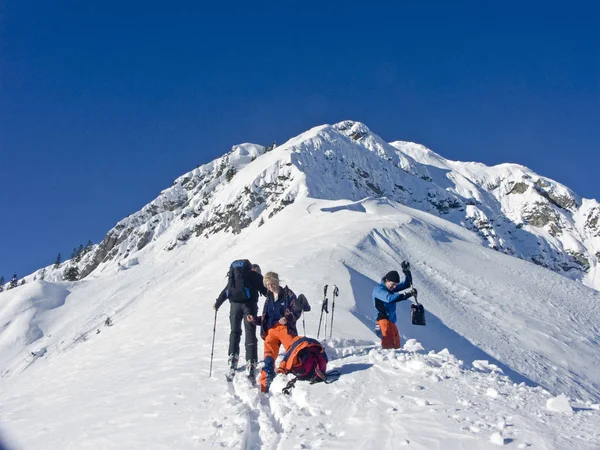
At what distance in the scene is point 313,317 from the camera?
14641 mm

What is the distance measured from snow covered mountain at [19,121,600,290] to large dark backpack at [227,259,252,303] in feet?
149

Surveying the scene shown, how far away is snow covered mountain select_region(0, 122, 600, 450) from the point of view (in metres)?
5.82

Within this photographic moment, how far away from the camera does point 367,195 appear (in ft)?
307

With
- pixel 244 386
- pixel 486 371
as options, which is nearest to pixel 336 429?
pixel 244 386

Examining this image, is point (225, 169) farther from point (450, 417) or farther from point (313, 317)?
point (450, 417)

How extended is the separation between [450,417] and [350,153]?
100639mm

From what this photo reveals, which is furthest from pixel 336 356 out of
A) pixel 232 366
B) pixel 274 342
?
pixel 232 366

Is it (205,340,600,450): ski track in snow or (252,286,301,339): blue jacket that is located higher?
(252,286,301,339): blue jacket

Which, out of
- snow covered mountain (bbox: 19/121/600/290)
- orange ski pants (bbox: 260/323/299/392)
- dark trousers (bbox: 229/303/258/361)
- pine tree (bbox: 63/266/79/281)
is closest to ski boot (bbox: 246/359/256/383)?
dark trousers (bbox: 229/303/258/361)

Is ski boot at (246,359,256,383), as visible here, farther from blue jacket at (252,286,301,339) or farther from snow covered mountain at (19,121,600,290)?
snow covered mountain at (19,121,600,290)

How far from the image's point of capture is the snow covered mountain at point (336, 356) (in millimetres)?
5816

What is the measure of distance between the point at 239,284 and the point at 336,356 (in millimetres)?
2452

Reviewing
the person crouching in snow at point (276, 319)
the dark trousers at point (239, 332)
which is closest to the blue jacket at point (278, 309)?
the person crouching in snow at point (276, 319)

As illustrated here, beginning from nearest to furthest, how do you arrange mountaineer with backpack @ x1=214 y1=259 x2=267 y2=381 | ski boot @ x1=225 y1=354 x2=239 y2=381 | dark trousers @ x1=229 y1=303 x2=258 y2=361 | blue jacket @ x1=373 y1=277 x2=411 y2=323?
ski boot @ x1=225 y1=354 x2=239 y2=381
dark trousers @ x1=229 y1=303 x2=258 y2=361
mountaineer with backpack @ x1=214 y1=259 x2=267 y2=381
blue jacket @ x1=373 y1=277 x2=411 y2=323
